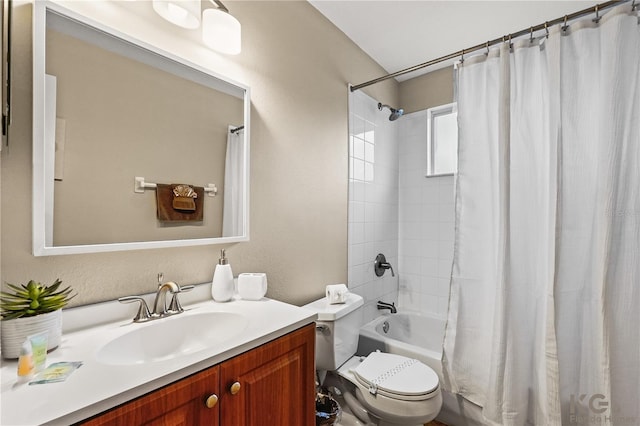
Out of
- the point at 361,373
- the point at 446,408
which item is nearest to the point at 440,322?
the point at 446,408

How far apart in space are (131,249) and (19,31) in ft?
2.34

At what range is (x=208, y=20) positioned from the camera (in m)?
1.23

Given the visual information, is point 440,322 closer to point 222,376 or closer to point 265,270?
point 265,270

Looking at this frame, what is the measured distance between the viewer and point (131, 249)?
3.49 feet

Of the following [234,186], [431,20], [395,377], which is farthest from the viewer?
[431,20]

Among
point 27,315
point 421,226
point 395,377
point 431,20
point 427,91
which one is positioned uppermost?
point 431,20

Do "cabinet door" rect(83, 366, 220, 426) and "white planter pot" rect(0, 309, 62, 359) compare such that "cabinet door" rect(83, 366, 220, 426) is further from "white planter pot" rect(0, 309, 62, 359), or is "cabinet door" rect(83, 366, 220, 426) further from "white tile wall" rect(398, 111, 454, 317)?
"white tile wall" rect(398, 111, 454, 317)

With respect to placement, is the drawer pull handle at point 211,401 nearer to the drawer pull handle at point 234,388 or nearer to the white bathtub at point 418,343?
the drawer pull handle at point 234,388

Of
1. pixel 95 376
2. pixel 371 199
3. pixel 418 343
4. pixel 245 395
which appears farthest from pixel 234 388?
pixel 418 343

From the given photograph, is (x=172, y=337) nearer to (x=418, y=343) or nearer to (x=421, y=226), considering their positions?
(x=418, y=343)

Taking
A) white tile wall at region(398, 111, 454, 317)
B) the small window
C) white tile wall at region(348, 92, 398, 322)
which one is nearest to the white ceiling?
white tile wall at region(348, 92, 398, 322)

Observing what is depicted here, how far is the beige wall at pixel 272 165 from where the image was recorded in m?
0.88

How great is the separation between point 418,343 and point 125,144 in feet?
8.26

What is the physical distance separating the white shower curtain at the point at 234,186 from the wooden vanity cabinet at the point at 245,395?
57 centimetres
